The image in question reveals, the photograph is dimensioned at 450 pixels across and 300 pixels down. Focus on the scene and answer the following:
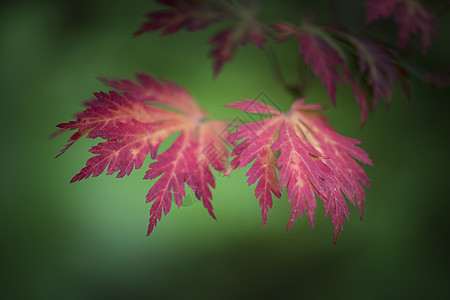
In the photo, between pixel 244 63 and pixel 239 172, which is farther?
pixel 244 63

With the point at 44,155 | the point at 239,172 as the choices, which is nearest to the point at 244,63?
the point at 239,172

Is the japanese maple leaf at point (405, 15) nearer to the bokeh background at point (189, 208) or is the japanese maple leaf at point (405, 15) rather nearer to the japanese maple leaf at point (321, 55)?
the japanese maple leaf at point (321, 55)

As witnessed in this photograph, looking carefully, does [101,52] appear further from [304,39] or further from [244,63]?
[304,39]

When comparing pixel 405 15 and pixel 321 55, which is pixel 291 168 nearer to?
pixel 321 55

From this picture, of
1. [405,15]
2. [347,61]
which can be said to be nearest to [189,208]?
[347,61]

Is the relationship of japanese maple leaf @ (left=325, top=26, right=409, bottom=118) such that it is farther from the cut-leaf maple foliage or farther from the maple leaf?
the cut-leaf maple foliage
